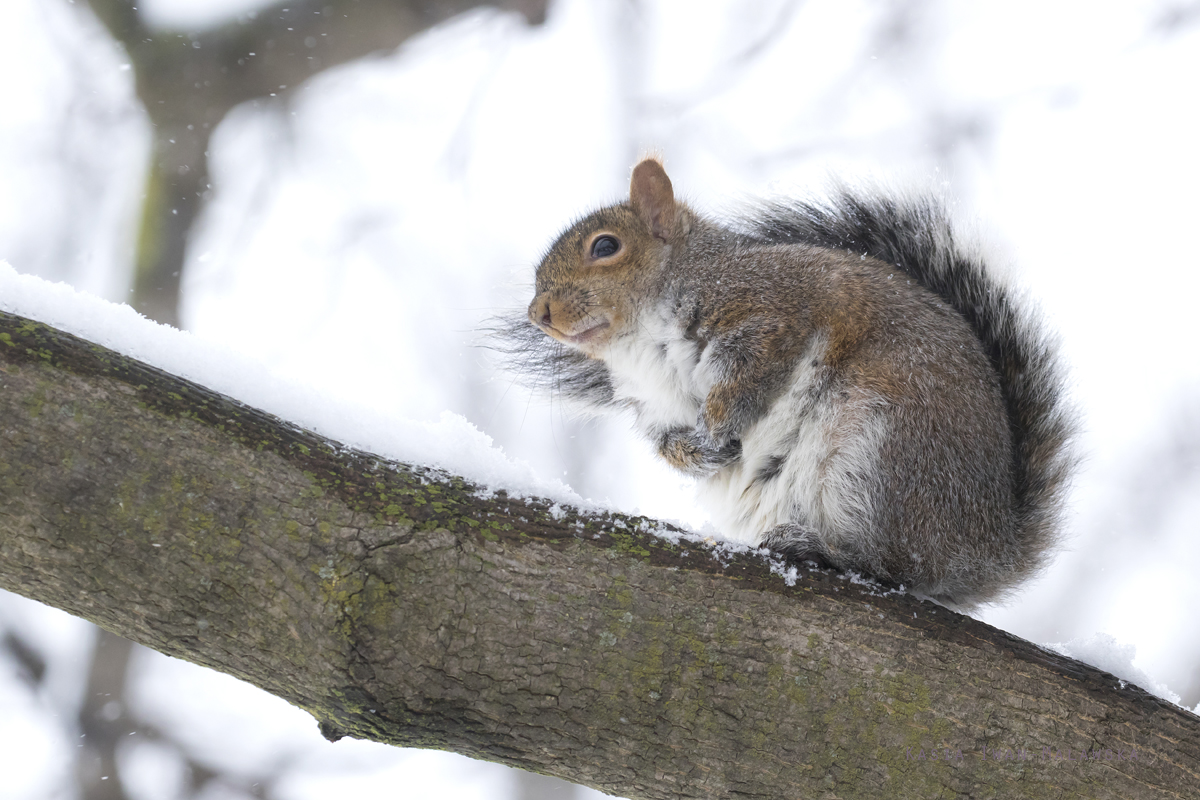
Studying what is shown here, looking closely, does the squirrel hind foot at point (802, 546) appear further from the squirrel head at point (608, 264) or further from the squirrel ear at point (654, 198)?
the squirrel ear at point (654, 198)

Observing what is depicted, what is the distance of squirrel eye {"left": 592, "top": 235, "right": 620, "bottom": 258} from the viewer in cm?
203

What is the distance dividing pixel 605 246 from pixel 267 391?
0.92 metres

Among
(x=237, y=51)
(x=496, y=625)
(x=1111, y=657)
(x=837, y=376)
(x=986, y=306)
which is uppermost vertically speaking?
(x=237, y=51)

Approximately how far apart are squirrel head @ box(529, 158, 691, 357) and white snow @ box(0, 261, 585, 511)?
56 cm

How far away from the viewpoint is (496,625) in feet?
3.99

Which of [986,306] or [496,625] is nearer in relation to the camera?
[496,625]

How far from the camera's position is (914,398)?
5.11ft

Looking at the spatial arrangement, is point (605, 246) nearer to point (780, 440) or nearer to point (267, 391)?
point (780, 440)

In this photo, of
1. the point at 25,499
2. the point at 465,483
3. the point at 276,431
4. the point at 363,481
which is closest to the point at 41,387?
the point at 25,499

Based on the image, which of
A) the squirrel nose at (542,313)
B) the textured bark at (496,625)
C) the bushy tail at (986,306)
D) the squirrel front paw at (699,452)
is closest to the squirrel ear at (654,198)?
the bushy tail at (986,306)

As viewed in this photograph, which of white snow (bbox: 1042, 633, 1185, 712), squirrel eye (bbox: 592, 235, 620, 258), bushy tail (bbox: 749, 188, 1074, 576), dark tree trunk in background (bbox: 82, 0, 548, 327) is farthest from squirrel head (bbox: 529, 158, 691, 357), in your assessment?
white snow (bbox: 1042, 633, 1185, 712)

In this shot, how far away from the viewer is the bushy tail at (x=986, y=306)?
1.69 meters

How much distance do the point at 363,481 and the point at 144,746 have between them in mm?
2036

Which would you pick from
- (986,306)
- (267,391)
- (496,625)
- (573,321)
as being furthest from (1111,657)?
(267,391)
